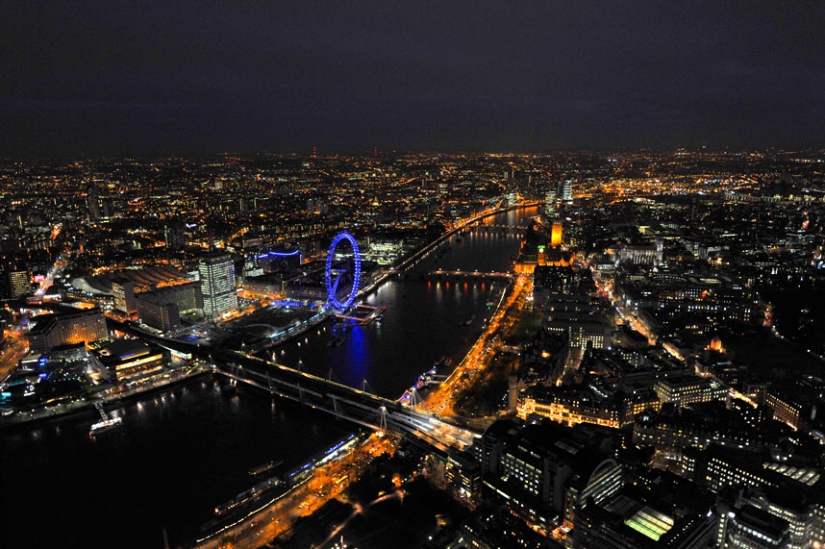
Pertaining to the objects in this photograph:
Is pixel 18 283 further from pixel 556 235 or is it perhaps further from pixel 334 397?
pixel 556 235

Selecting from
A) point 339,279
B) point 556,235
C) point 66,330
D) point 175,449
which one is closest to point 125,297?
point 66,330

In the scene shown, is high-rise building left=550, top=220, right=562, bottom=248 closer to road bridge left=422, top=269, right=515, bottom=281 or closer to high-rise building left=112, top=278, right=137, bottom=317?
road bridge left=422, top=269, right=515, bottom=281

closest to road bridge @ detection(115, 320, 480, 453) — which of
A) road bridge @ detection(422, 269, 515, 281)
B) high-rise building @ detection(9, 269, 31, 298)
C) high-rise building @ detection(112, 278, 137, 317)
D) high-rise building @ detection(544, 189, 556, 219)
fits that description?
high-rise building @ detection(112, 278, 137, 317)

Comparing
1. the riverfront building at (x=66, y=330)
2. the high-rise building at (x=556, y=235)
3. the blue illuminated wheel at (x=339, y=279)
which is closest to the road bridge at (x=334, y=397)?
the riverfront building at (x=66, y=330)

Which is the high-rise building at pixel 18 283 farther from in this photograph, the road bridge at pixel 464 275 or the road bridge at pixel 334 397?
the road bridge at pixel 464 275

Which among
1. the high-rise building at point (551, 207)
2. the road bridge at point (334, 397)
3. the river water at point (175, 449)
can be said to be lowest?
the river water at point (175, 449)

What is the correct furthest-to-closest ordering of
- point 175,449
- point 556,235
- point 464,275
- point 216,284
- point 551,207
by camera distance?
point 551,207 < point 556,235 < point 464,275 < point 216,284 < point 175,449

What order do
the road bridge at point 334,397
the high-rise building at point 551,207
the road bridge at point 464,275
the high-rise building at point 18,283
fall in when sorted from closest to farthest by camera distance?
the road bridge at point 334,397 → the high-rise building at point 18,283 → the road bridge at point 464,275 → the high-rise building at point 551,207
